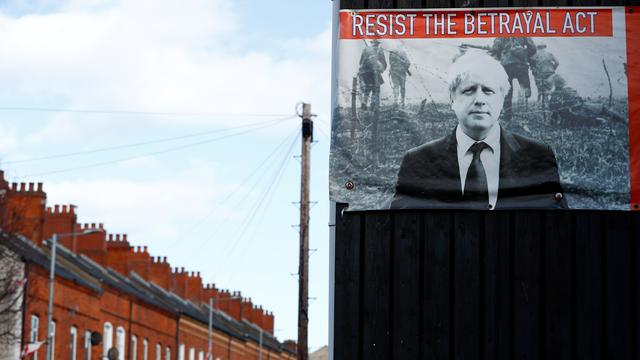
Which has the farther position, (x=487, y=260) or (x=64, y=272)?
(x=64, y=272)

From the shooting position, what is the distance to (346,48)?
10258 millimetres

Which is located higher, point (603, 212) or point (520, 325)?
point (603, 212)

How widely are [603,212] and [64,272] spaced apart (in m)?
46.5

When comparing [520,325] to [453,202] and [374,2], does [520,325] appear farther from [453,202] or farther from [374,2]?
[374,2]

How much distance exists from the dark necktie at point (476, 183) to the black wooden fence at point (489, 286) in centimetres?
10

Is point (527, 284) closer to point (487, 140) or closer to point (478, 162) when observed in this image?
point (478, 162)

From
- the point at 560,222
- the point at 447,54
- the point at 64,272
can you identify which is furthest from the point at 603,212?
the point at 64,272

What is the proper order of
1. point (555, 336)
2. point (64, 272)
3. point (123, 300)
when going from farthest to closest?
point (123, 300) < point (64, 272) < point (555, 336)

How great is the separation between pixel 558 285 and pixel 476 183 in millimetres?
1046

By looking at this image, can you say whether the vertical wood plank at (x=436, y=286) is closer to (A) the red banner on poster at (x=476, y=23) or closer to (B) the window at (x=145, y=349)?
(A) the red banner on poster at (x=476, y=23)

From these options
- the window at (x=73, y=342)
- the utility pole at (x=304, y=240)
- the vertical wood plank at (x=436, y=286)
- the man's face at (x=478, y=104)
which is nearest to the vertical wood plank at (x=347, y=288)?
the vertical wood plank at (x=436, y=286)

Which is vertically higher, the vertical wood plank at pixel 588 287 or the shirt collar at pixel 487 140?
the shirt collar at pixel 487 140

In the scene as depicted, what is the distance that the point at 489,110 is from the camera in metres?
10.0

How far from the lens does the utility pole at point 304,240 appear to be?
31406 millimetres
